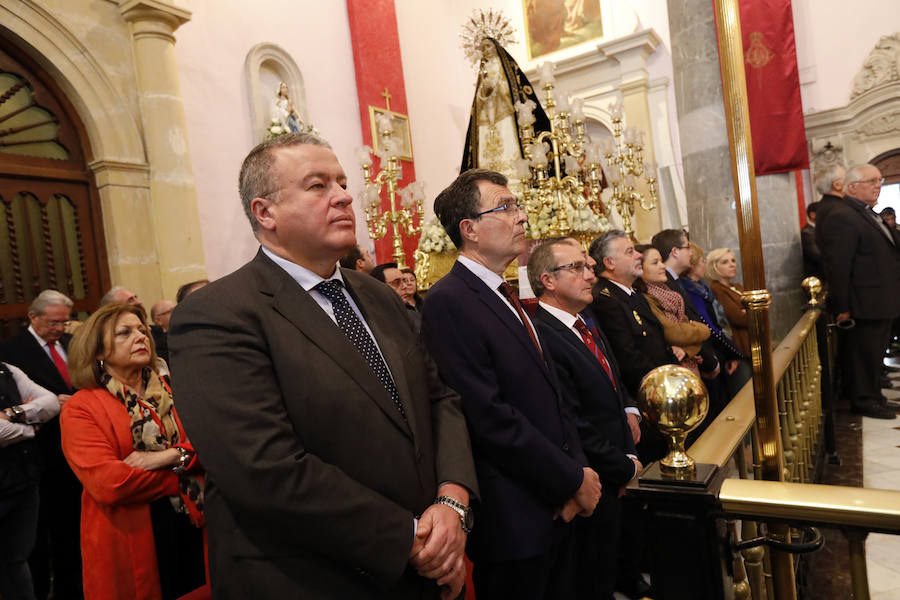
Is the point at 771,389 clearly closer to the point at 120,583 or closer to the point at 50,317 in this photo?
the point at 120,583

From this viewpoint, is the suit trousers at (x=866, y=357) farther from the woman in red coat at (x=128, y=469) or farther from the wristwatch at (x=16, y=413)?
the wristwatch at (x=16, y=413)

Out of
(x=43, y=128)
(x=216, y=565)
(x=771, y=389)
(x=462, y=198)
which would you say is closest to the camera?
(x=216, y=565)

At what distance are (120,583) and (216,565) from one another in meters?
1.09

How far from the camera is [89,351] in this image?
243cm

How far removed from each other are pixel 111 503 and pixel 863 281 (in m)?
5.47

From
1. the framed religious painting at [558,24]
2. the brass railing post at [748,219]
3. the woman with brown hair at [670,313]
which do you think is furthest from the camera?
the framed religious painting at [558,24]

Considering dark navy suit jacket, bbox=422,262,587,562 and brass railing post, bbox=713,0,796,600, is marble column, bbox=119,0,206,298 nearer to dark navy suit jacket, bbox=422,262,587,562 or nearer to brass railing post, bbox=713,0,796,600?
dark navy suit jacket, bbox=422,262,587,562

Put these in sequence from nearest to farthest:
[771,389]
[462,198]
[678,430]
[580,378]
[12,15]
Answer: [678,430]
[771,389]
[462,198]
[580,378]
[12,15]

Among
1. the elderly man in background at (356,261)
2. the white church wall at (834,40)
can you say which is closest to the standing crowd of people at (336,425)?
the elderly man in background at (356,261)

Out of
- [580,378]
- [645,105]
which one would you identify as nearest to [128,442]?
[580,378]

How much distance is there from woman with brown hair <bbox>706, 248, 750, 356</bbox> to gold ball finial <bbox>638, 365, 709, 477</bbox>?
3310 mm

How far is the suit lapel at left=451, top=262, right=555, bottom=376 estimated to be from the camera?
2057mm

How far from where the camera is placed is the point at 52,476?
317 cm

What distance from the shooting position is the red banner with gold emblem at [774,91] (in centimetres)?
514
